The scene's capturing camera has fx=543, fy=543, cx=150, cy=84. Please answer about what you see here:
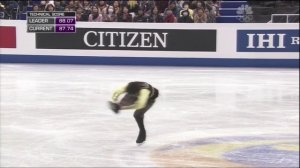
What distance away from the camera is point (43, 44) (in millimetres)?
10852

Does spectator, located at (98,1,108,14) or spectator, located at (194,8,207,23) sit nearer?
spectator, located at (98,1,108,14)

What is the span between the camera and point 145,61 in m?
10.3

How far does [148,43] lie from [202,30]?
1.07 metres

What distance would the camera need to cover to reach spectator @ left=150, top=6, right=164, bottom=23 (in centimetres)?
930

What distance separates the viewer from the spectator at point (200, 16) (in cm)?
882

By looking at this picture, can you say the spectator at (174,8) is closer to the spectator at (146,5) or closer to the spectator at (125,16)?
the spectator at (146,5)

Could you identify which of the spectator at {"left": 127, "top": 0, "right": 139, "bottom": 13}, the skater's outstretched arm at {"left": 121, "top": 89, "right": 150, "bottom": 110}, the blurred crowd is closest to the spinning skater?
the skater's outstretched arm at {"left": 121, "top": 89, "right": 150, "bottom": 110}

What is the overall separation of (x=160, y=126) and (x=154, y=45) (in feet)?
20.6

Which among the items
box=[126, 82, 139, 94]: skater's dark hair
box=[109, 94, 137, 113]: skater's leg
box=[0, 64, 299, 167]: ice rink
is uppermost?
box=[126, 82, 139, 94]: skater's dark hair

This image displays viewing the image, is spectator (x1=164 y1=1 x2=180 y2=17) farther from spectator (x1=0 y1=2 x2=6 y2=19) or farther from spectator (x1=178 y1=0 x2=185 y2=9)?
spectator (x1=0 y1=2 x2=6 y2=19)

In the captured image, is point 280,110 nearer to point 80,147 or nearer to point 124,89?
point 80,147

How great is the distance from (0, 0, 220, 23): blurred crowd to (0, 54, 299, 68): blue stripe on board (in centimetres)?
78

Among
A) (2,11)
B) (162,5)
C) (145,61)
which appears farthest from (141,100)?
(2,11)

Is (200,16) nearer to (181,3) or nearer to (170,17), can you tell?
(181,3)
